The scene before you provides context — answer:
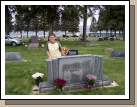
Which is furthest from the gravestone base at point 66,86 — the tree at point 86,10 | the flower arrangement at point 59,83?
the tree at point 86,10

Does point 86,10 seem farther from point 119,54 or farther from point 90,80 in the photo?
point 90,80

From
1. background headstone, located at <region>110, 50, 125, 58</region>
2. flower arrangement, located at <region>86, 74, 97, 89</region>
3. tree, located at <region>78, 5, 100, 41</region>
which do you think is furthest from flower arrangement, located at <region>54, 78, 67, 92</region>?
tree, located at <region>78, 5, 100, 41</region>

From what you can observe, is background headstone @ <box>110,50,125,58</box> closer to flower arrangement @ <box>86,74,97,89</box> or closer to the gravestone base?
the gravestone base

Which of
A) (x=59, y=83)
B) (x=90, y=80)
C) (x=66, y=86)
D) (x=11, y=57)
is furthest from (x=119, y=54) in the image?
(x=59, y=83)

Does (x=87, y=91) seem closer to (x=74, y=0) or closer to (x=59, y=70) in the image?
(x=59, y=70)

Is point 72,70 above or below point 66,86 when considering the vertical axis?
above

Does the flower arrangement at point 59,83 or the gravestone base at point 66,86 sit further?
the gravestone base at point 66,86

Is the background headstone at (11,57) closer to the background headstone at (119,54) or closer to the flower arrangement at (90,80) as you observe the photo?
the background headstone at (119,54)

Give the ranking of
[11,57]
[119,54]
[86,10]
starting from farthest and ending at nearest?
[86,10]
[119,54]
[11,57]

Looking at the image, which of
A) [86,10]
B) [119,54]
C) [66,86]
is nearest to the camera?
[66,86]

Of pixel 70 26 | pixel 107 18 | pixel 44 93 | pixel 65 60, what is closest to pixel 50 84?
pixel 44 93

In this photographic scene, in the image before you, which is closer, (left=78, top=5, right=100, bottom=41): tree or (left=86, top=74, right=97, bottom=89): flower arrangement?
(left=86, top=74, right=97, bottom=89): flower arrangement

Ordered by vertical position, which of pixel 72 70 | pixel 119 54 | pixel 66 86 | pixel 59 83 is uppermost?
pixel 119 54

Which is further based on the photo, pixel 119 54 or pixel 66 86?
pixel 119 54
